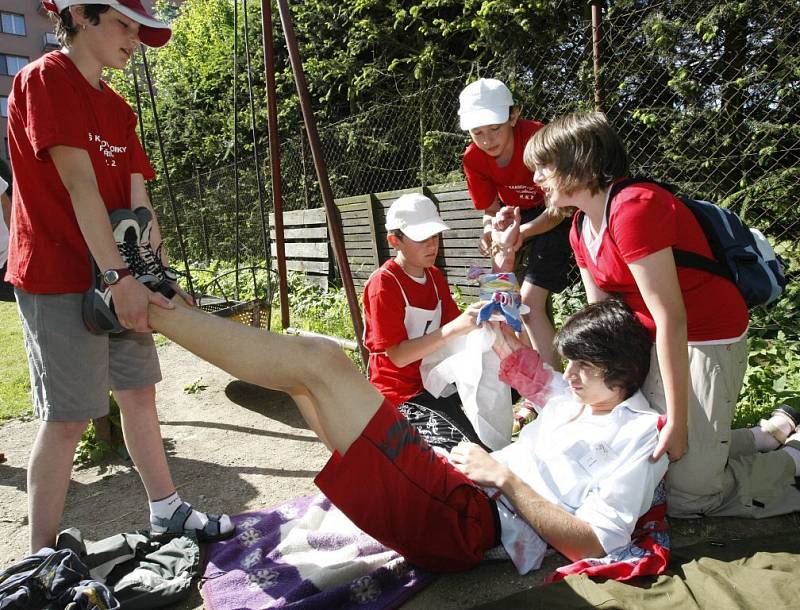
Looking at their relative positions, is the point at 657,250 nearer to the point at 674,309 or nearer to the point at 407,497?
the point at 674,309

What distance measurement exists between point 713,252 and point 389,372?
1339 millimetres

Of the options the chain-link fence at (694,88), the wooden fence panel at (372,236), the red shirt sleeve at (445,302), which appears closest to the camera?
the red shirt sleeve at (445,302)

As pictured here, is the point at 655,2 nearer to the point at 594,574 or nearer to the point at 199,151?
the point at 594,574

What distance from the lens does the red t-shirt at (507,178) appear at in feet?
11.0

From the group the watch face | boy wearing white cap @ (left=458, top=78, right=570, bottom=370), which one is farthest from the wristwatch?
boy wearing white cap @ (left=458, top=78, right=570, bottom=370)

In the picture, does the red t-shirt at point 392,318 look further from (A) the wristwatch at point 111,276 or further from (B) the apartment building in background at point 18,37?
(B) the apartment building in background at point 18,37

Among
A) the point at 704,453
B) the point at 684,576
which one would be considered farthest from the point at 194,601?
the point at 704,453

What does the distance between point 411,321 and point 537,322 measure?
107 centimetres

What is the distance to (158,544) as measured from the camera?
2.32 metres

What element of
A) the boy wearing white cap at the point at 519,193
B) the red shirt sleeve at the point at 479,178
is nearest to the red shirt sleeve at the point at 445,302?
the boy wearing white cap at the point at 519,193

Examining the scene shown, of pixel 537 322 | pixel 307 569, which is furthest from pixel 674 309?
pixel 537 322

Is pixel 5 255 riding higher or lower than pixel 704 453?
higher

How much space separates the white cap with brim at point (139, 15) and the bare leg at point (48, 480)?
4.41ft

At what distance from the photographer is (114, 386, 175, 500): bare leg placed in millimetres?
2396
